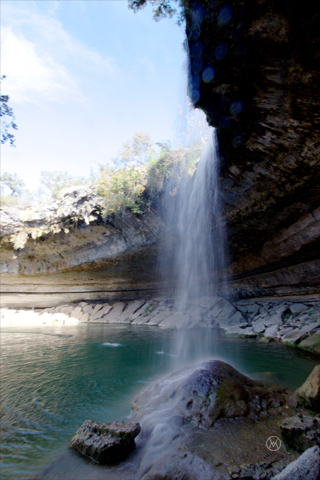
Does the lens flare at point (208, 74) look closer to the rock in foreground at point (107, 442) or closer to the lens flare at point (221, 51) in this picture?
the lens flare at point (221, 51)

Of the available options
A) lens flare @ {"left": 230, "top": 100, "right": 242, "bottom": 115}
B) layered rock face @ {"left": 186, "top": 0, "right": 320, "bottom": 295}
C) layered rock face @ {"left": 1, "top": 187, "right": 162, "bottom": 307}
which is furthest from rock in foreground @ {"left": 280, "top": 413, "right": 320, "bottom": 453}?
layered rock face @ {"left": 1, "top": 187, "right": 162, "bottom": 307}

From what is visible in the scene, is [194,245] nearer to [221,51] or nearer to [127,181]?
[127,181]

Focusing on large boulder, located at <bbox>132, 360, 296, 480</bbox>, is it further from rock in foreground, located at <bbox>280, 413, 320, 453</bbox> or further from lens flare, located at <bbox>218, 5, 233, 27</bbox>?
lens flare, located at <bbox>218, 5, 233, 27</bbox>

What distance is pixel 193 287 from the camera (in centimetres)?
1536

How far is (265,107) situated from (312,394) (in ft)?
18.7

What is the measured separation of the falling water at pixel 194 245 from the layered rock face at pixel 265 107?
0.81 meters

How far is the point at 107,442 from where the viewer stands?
2836 mm

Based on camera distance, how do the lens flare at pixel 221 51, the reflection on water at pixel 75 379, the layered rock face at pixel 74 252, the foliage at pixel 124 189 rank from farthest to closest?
the layered rock face at pixel 74 252, the foliage at pixel 124 189, the lens flare at pixel 221 51, the reflection on water at pixel 75 379

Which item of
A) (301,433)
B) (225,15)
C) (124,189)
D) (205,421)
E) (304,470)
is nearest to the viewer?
(304,470)

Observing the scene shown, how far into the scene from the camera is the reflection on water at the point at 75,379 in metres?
3.03

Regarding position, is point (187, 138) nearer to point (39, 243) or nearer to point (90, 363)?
point (90, 363)

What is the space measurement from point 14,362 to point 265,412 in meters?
7.35

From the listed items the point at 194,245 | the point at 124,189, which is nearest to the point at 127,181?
the point at 124,189

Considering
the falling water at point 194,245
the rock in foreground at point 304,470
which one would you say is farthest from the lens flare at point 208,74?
the rock in foreground at point 304,470
